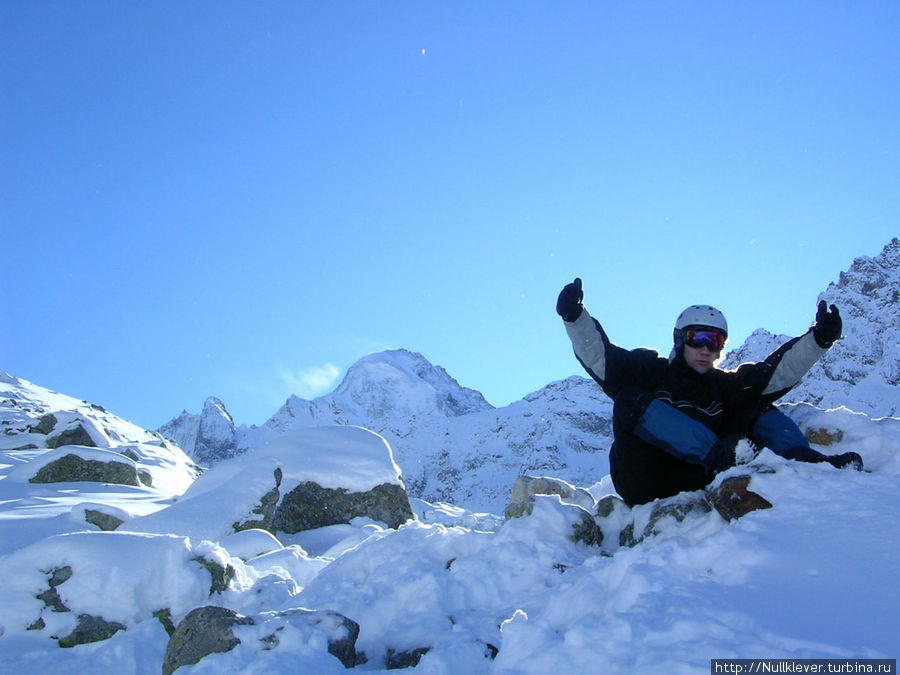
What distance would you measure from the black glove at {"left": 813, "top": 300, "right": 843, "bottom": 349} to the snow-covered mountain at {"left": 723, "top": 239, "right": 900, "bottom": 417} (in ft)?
331

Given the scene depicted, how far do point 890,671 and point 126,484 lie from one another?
16740 millimetres

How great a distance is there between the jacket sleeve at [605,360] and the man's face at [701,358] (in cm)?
36

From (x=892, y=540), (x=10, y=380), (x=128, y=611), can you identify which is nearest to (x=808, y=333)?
(x=892, y=540)

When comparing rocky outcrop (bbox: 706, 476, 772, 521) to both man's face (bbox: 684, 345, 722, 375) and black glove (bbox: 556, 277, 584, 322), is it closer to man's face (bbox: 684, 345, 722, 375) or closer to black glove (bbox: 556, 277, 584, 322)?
man's face (bbox: 684, 345, 722, 375)

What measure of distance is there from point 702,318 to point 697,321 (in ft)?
0.23

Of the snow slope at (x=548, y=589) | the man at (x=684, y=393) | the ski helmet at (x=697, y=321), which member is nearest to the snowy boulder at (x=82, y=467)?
the snow slope at (x=548, y=589)

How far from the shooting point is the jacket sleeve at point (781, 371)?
5.47 m

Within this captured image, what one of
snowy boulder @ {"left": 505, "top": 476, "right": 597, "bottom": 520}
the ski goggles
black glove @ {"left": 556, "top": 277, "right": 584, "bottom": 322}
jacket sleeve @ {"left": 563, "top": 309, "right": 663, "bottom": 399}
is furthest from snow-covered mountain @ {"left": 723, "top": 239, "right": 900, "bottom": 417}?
black glove @ {"left": 556, "top": 277, "right": 584, "bottom": 322}

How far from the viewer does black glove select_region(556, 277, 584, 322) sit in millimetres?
5328

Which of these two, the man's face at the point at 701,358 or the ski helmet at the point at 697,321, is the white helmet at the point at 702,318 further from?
the man's face at the point at 701,358

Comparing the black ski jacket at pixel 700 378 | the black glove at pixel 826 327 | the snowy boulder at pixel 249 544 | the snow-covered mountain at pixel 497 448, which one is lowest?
the snow-covered mountain at pixel 497 448

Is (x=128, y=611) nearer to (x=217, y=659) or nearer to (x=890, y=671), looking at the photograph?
(x=217, y=659)

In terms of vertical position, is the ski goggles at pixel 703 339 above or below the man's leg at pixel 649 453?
above

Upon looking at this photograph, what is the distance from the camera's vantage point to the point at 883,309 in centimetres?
11556
